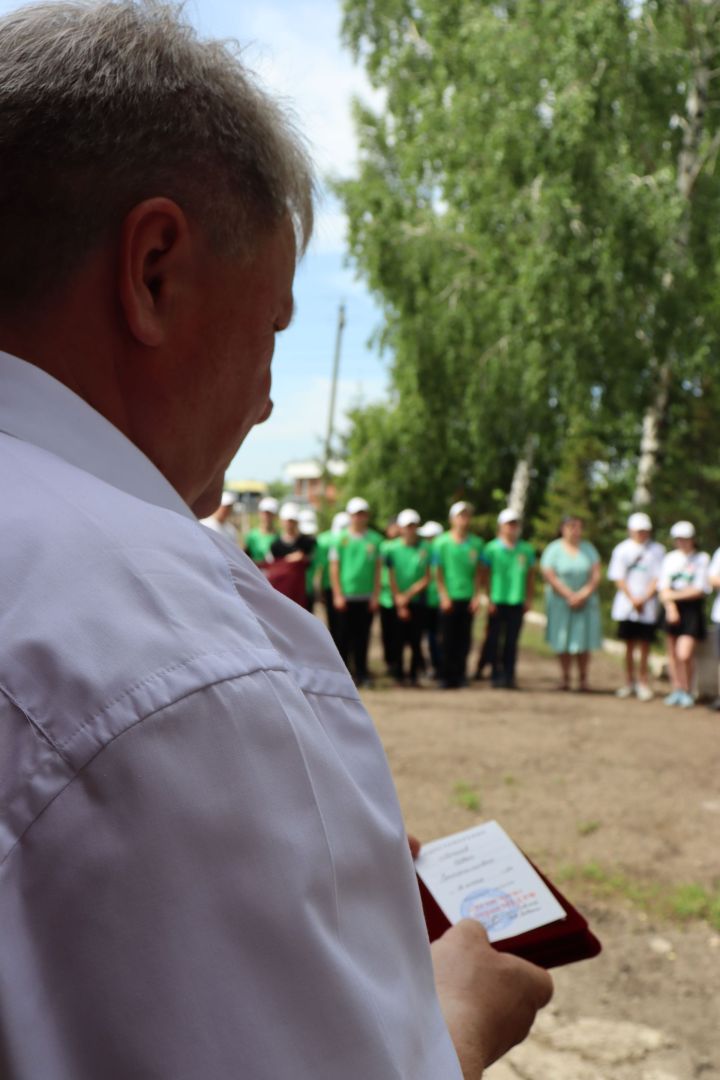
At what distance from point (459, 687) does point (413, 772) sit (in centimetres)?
358

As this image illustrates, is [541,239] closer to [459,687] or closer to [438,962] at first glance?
[459,687]

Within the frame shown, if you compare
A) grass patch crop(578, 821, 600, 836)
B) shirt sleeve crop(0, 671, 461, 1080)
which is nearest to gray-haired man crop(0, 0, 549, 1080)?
shirt sleeve crop(0, 671, 461, 1080)

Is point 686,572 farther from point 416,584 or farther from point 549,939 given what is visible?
point 549,939

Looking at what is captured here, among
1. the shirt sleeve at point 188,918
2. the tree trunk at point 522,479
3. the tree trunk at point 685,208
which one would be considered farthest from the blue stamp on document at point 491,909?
the tree trunk at point 522,479

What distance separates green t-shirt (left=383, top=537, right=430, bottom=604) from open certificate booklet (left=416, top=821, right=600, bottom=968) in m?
8.98

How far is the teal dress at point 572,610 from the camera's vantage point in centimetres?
1008

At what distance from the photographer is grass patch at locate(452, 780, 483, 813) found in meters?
6.23

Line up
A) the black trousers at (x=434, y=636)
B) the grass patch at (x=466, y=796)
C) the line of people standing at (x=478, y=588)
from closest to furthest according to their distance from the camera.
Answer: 1. the grass patch at (x=466, y=796)
2. the line of people standing at (x=478, y=588)
3. the black trousers at (x=434, y=636)

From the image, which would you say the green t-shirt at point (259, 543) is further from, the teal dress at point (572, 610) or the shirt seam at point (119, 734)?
the shirt seam at point (119, 734)

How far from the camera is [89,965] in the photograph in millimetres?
582

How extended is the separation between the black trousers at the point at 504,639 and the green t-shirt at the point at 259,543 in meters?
2.34

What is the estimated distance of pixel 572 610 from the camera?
1005 cm

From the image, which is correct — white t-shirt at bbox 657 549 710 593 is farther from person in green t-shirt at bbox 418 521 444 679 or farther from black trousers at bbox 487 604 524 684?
person in green t-shirt at bbox 418 521 444 679

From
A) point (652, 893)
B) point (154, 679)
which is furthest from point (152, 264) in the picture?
point (652, 893)
